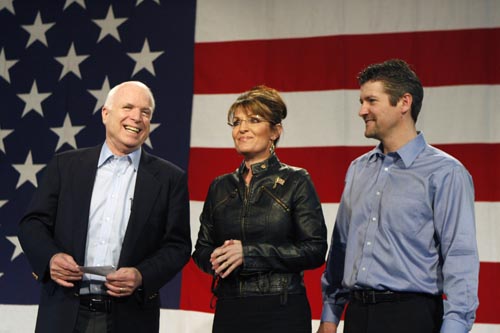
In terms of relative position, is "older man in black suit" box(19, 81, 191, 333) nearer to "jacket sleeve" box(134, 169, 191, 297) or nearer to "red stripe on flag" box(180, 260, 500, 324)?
"jacket sleeve" box(134, 169, 191, 297)

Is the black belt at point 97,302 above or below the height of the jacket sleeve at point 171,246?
below

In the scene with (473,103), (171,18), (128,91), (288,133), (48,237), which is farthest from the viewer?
(171,18)

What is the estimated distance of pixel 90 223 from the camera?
253 cm

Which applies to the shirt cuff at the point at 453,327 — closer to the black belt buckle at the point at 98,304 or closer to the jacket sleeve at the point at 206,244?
the jacket sleeve at the point at 206,244

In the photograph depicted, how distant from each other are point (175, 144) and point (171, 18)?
2.63ft

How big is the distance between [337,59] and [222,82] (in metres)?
0.70

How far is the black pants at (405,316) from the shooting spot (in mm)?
2148

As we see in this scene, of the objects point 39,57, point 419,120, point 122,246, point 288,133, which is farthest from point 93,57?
point 122,246

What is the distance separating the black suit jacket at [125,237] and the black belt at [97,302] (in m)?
0.02

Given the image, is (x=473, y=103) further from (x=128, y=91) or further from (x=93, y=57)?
(x=93, y=57)

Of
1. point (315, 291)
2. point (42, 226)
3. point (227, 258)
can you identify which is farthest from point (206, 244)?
point (315, 291)

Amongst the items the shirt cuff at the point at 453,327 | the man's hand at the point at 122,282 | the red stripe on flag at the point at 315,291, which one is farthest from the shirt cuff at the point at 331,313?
the red stripe on flag at the point at 315,291

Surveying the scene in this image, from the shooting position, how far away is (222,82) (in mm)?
4320

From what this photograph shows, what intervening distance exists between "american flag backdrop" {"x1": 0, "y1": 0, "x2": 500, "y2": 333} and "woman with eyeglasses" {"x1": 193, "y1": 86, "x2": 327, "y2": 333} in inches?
63.2
